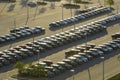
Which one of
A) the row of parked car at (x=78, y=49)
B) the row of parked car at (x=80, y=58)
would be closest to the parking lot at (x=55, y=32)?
the row of parked car at (x=80, y=58)

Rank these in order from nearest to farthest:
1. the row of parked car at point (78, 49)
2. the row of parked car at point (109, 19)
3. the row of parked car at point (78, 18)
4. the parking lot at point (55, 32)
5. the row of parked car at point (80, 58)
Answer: the row of parked car at point (80, 58) → the parking lot at point (55, 32) → the row of parked car at point (78, 49) → the row of parked car at point (78, 18) → the row of parked car at point (109, 19)

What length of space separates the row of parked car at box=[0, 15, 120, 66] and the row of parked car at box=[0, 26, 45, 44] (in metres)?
3.68

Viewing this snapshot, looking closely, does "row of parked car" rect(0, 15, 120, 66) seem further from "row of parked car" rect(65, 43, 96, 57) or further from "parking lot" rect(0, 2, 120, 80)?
"row of parked car" rect(65, 43, 96, 57)

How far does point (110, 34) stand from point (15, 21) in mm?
14199

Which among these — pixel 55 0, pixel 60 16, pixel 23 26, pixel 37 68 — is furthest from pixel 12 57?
pixel 55 0

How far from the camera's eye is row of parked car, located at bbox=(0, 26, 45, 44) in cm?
5753

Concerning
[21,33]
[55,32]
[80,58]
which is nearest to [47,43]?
[21,33]

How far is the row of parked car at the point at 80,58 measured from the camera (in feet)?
152

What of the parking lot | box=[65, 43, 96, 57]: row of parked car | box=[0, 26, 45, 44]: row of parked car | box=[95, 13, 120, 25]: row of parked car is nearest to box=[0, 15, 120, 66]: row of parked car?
the parking lot

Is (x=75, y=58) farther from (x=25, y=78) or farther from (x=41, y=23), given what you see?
(x=41, y=23)

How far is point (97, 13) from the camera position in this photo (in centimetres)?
7281

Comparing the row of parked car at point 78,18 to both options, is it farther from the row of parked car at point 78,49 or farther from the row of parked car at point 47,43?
the row of parked car at point 78,49

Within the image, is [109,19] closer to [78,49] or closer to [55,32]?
[55,32]

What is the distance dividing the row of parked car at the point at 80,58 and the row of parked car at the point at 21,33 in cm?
975
